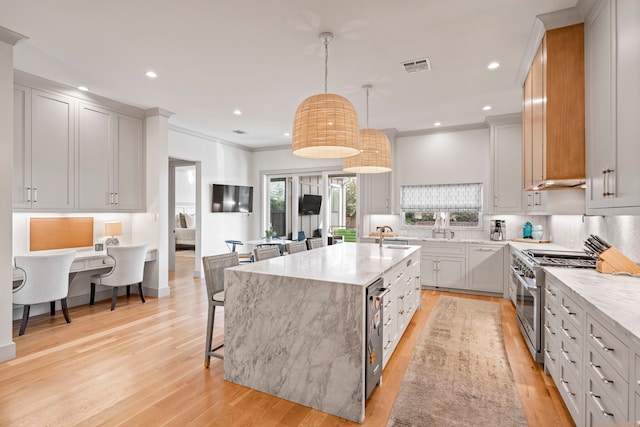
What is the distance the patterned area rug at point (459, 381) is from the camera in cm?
217

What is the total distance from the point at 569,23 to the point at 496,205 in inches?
127

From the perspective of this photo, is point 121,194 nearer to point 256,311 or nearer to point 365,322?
point 256,311

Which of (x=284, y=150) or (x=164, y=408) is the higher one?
(x=284, y=150)

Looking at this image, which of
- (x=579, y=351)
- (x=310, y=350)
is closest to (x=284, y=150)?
(x=310, y=350)

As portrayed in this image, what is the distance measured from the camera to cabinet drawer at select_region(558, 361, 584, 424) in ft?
6.27

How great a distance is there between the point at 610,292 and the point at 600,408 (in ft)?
2.02

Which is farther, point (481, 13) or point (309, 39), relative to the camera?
point (309, 39)

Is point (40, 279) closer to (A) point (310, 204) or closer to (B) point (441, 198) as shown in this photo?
(A) point (310, 204)

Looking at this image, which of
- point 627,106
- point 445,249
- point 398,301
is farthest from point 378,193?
point 627,106

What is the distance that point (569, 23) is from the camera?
2609 mm

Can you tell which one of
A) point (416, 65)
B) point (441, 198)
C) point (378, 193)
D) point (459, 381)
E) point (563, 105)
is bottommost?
point (459, 381)

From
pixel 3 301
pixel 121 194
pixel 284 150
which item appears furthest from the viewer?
pixel 284 150

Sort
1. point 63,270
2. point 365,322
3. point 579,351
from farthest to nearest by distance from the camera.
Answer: point 63,270
point 365,322
point 579,351

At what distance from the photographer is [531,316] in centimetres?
302
